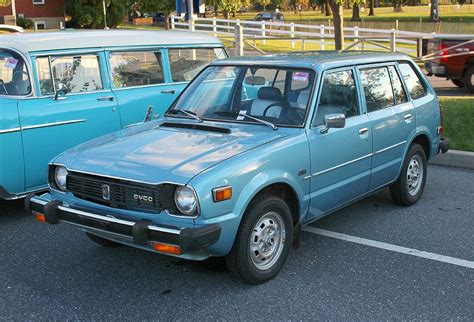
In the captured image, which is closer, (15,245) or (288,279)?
(288,279)

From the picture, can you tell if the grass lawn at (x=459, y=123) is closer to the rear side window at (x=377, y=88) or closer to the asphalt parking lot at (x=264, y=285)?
the asphalt parking lot at (x=264, y=285)

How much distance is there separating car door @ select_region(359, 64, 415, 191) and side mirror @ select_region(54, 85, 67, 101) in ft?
10.2

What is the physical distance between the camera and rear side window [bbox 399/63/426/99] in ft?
20.2

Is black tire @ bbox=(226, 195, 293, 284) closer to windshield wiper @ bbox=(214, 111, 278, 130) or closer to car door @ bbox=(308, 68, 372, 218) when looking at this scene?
car door @ bbox=(308, 68, 372, 218)

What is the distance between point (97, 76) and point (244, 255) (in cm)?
341

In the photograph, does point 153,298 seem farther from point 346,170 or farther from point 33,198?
point 346,170

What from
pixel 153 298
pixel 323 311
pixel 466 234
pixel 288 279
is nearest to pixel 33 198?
pixel 153 298

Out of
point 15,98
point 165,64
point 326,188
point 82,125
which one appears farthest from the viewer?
point 165,64

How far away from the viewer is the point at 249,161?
4.09 meters

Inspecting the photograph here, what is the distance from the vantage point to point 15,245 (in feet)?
17.2

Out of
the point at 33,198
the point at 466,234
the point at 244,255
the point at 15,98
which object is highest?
the point at 15,98

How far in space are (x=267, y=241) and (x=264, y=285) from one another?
1.08 feet

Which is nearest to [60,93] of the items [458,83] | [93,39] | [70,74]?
[70,74]

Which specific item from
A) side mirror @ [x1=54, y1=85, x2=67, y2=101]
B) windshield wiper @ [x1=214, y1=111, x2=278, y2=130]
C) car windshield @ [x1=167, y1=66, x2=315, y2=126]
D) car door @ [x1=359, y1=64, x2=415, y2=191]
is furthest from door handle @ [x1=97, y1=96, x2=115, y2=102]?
car door @ [x1=359, y1=64, x2=415, y2=191]
